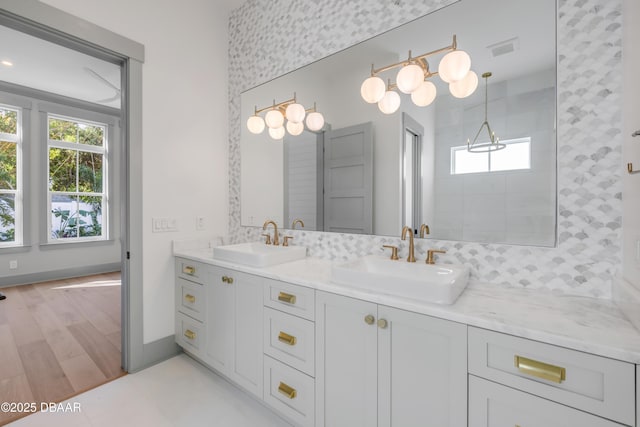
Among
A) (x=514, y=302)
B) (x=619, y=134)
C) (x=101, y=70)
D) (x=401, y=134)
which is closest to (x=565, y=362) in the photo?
(x=514, y=302)

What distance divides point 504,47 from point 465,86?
0.75ft

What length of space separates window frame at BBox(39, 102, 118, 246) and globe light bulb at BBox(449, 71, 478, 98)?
600 cm

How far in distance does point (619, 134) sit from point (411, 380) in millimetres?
1294

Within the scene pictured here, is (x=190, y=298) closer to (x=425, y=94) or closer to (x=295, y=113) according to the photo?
(x=295, y=113)

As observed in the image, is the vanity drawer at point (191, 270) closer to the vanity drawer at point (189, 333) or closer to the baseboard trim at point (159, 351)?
the vanity drawer at point (189, 333)

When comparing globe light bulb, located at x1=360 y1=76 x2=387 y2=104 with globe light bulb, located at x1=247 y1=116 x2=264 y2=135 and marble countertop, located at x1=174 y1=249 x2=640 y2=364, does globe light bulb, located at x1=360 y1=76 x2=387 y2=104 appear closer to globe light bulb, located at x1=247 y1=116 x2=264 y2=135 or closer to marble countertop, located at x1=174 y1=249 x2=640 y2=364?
globe light bulb, located at x1=247 y1=116 x2=264 y2=135

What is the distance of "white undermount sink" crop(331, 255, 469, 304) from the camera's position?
3.70 ft

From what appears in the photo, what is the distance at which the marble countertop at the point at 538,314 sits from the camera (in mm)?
836

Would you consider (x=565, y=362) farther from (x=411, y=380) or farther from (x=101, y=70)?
(x=101, y=70)

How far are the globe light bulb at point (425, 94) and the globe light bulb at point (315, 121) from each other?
720 mm

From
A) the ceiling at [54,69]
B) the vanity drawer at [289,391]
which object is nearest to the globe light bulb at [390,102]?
the vanity drawer at [289,391]

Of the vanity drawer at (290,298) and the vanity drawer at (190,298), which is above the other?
the vanity drawer at (290,298)

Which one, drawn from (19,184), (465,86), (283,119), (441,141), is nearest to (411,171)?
(441,141)

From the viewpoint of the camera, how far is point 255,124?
8.41 ft
